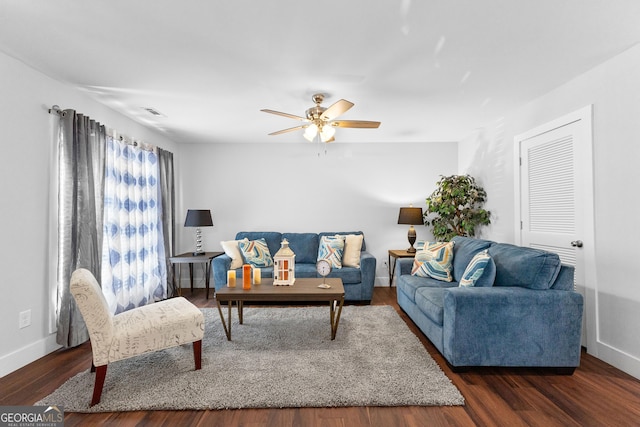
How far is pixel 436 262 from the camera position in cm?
353

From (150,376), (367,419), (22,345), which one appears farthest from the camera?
(22,345)

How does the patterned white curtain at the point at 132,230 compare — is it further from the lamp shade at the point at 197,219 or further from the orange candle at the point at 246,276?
the orange candle at the point at 246,276

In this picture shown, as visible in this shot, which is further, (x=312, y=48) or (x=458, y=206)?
(x=458, y=206)

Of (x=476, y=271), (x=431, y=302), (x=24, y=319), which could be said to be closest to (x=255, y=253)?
(x=24, y=319)

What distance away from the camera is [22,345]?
2525mm

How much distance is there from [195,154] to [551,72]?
4.82m

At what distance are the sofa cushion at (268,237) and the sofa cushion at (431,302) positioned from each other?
2.40 m

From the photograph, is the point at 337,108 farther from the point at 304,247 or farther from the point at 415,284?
the point at 304,247

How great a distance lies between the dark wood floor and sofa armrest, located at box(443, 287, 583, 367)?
0.44 feet

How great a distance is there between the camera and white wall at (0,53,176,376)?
2.42 m

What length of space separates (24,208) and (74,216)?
38cm

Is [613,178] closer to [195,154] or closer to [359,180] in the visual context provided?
[359,180]

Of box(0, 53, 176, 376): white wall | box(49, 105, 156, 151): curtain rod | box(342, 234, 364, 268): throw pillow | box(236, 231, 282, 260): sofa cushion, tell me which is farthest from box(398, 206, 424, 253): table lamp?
box(0, 53, 176, 376): white wall

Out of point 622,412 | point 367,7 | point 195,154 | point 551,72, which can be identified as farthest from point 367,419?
point 195,154
